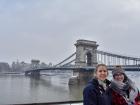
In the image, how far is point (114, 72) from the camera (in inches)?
63.8

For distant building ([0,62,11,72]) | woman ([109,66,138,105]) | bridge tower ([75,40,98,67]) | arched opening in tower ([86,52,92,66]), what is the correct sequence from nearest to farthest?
woman ([109,66,138,105]) → bridge tower ([75,40,98,67]) → arched opening in tower ([86,52,92,66]) → distant building ([0,62,11,72])

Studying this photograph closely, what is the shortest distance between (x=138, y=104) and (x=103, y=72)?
30 centimetres

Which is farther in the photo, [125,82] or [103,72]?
[125,82]

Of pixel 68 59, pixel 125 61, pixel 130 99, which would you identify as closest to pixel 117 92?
pixel 130 99

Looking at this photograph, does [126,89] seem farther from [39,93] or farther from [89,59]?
[89,59]

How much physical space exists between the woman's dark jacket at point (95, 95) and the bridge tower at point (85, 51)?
3083 cm

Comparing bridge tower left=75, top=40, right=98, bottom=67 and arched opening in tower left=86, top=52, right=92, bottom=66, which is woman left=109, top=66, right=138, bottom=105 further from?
arched opening in tower left=86, top=52, right=92, bottom=66

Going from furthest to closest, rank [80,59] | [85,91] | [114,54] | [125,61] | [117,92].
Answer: [80,59] → [114,54] → [125,61] → [117,92] → [85,91]

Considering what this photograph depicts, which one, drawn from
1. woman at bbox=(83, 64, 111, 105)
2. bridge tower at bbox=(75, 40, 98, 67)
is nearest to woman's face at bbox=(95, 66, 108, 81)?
woman at bbox=(83, 64, 111, 105)

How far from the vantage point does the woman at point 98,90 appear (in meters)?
1.37

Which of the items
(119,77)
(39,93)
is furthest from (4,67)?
(119,77)

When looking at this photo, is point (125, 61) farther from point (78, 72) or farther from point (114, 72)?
point (114, 72)

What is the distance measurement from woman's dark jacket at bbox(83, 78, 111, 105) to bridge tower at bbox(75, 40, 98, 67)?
101 feet

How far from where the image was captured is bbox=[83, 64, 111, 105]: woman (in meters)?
1.37
